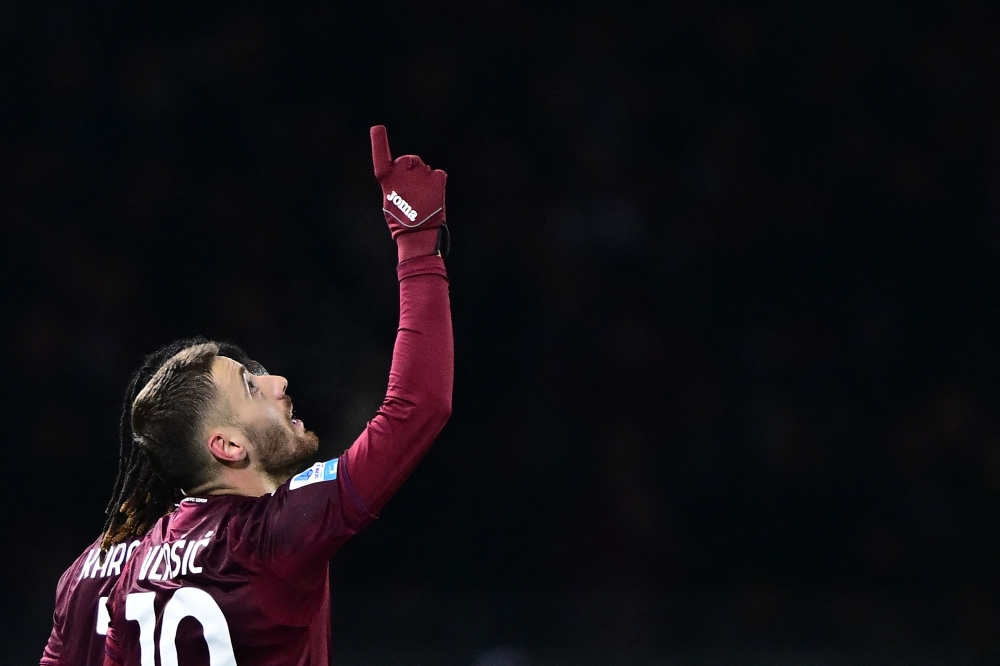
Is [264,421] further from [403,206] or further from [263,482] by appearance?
[403,206]

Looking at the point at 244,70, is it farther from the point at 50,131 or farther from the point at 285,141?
the point at 50,131

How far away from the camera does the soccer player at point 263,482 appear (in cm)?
195

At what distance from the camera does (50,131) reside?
21.6ft

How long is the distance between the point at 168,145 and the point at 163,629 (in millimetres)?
4999

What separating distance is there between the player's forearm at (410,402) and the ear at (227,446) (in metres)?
0.30

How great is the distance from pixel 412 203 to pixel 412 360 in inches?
11.8

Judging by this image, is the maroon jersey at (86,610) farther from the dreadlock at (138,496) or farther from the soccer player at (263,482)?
the soccer player at (263,482)

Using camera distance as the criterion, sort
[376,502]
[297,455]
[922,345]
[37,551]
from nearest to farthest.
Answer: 1. [376,502]
2. [297,455]
3. [37,551]
4. [922,345]

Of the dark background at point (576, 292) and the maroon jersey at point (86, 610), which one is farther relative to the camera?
the dark background at point (576, 292)

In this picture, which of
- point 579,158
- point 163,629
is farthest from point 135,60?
point 163,629

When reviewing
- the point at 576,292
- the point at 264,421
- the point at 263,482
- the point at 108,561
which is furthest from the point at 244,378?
the point at 576,292

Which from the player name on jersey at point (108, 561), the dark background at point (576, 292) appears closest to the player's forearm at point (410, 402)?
the player name on jersey at point (108, 561)

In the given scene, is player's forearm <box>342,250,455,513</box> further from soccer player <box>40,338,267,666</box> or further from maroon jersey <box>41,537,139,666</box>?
maroon jersey <box>41,537,139,666</box>

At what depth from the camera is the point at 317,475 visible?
2006 millimetres
